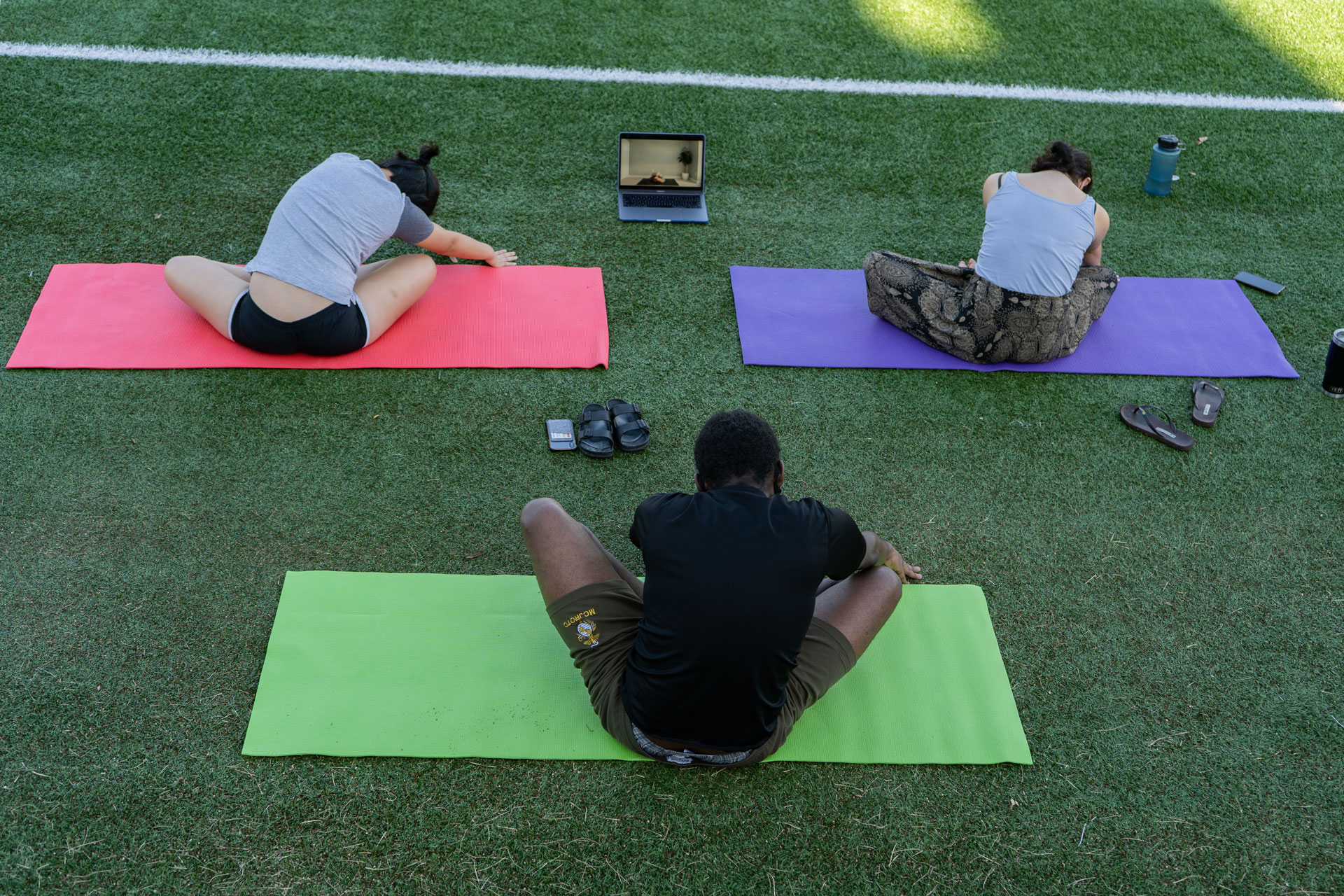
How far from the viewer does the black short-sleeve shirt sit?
8.57 ft

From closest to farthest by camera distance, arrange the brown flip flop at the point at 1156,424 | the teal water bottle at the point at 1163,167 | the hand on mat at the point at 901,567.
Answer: the hand on mat at the point at 901,567 → the brown flip flop at the point at 1156,424 → the teal water bottle at the point at 1163,167

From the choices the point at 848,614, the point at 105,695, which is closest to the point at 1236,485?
the point at 848,614

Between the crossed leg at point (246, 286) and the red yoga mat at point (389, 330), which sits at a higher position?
the crossed leg at point (246, 286)

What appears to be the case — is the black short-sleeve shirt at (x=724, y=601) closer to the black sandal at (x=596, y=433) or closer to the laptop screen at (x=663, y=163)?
the black sandal at (x=596, y=433)

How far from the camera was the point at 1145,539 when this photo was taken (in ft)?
12.6

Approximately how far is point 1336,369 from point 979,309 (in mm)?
1557

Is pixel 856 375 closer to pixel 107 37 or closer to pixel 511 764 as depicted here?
pixel 511 764

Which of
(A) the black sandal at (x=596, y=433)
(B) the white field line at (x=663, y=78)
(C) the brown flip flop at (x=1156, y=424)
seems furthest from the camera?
(B) the white field line at (x=663, y=78)

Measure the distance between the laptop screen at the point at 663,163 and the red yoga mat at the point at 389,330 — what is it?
0.68 m

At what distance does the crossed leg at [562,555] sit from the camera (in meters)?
3.06

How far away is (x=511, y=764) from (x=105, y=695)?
122 centimetres

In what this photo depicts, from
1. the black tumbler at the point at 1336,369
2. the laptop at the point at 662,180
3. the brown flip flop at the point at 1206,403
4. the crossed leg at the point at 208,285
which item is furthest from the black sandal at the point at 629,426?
the black tumbler at the point at 1336,369

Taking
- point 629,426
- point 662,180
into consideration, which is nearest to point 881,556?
point 629,426

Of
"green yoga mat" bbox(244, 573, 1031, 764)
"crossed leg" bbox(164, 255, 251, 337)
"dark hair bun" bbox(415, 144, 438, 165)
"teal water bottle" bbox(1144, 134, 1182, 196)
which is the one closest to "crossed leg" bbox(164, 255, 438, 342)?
"crossed leg" bbox(164, 255, 251, 337)
